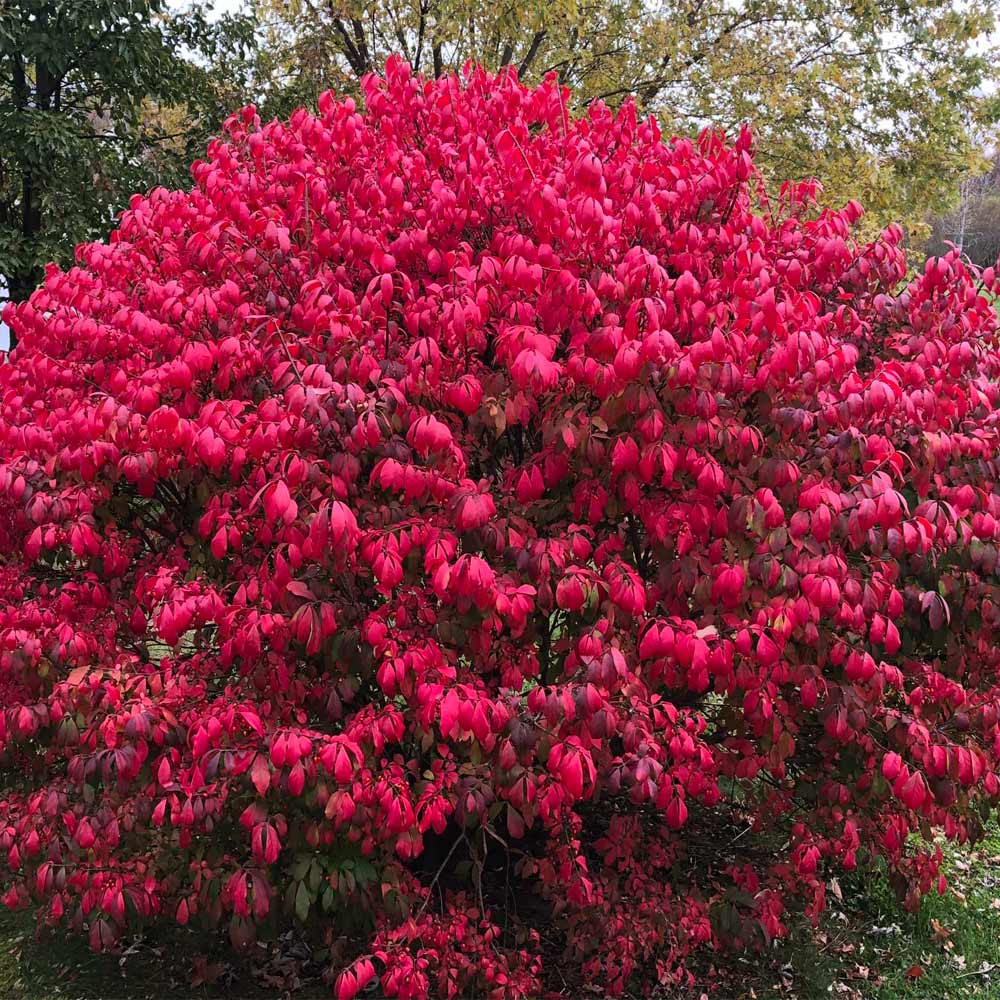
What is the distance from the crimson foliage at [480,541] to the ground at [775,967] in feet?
0.90

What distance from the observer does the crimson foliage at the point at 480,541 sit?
9.37 ft

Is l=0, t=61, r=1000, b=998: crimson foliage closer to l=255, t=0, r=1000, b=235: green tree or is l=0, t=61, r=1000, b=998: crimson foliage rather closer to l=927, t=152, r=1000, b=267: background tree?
l=255, t=0, r=1000, b=235: green tree

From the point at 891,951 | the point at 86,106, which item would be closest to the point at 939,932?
the point at 891,951

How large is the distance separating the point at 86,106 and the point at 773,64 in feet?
29.7

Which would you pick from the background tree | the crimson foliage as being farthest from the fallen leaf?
the background tree

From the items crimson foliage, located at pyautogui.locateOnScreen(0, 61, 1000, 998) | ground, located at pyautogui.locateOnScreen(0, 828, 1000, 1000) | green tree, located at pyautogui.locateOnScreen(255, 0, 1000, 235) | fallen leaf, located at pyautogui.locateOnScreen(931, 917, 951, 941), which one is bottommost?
ground, located at pyautogui.locateOnScreen(0, 828, 1000, 1000)

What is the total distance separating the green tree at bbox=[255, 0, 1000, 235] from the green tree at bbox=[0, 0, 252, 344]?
51.0 inches

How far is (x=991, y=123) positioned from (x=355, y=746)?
1528cm

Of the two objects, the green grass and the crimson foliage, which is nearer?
the crimson foliage

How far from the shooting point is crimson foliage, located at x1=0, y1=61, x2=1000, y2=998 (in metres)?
2.86

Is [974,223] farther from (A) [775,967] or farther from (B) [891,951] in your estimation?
(A) [775,967]

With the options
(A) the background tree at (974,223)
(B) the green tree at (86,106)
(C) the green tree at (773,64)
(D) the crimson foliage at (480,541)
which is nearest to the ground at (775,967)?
(D) the crimson foliage at (480,541)

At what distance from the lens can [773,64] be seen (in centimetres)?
1362

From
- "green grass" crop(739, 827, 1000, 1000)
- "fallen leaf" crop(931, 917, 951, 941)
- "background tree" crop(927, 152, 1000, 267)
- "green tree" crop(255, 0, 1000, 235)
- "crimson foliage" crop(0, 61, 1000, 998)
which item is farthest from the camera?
"background tree" crop(927, 152, 1000, 267)
